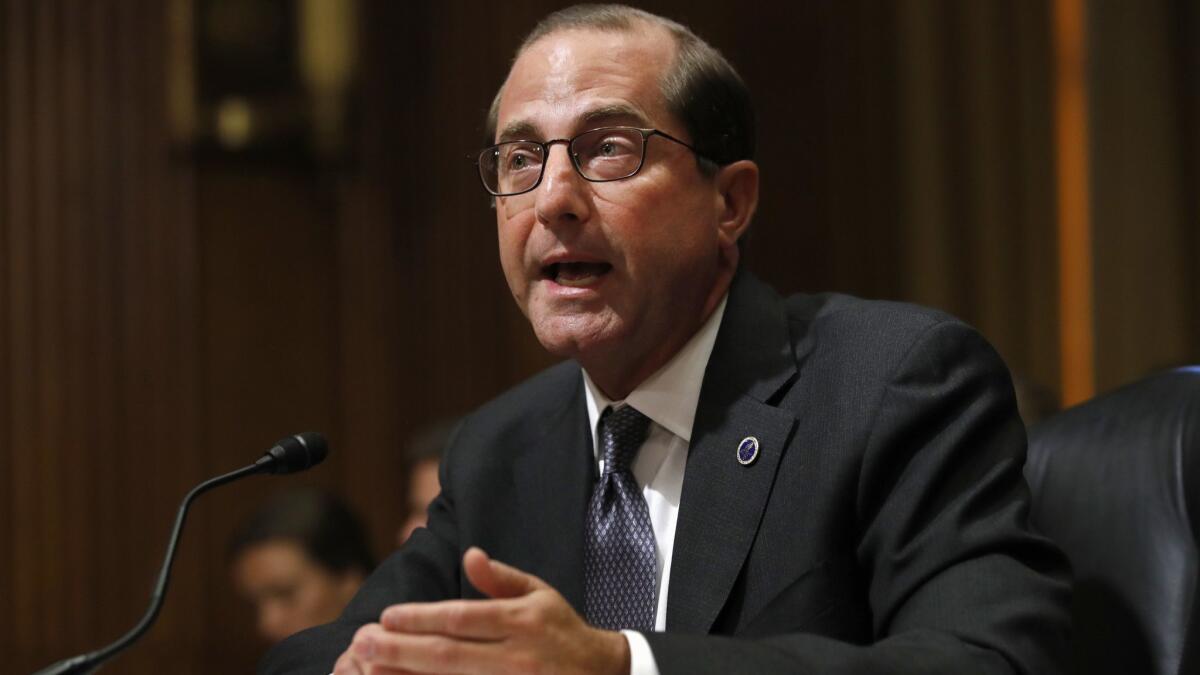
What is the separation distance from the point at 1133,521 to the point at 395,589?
0.99 metres

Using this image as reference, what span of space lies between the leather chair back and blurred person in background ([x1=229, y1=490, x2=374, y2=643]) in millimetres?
2399

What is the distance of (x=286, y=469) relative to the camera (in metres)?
1.66

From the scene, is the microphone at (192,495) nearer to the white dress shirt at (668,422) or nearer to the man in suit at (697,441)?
the man in suit at (697,441)

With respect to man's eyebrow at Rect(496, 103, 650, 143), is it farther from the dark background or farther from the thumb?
the dark background

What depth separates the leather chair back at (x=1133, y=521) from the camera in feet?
5.59

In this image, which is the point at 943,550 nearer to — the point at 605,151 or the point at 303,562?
the point at 605,151

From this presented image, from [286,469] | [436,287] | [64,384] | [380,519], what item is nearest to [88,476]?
[64,384]

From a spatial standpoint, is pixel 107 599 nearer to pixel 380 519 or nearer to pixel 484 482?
pixel 380 519

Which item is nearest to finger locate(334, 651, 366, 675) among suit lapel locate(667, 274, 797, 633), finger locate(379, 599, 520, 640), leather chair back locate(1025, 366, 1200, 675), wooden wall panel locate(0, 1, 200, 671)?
finger locate(379, 599, 520, 640)

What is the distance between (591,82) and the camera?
1842 mm

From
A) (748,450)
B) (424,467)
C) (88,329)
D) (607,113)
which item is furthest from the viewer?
(88,329)

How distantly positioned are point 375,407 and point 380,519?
0.42 meters

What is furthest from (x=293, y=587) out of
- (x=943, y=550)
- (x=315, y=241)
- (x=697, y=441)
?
(x=943, y=550)

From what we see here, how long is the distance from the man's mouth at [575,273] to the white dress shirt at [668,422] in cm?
16
